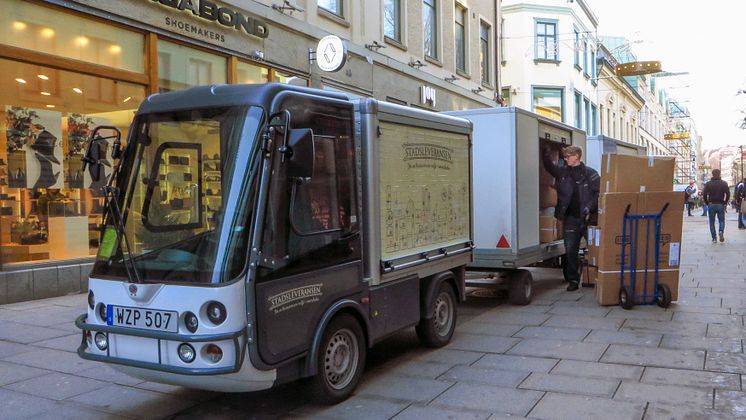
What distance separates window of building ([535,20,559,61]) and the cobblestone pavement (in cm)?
2851

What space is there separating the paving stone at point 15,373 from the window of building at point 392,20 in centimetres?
1356

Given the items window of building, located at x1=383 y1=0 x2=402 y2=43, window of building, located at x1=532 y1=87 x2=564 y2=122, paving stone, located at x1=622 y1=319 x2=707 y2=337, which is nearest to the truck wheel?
paving stone, located at x1=622 y1=319 x2=707 y2=337

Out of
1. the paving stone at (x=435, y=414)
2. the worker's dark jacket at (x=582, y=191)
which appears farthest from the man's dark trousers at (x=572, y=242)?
the paving stone at (x=435, y=414)

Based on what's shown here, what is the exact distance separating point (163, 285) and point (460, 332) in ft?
13.0

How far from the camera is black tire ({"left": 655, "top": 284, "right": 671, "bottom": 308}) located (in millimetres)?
8008

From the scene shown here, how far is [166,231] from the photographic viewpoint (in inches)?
169

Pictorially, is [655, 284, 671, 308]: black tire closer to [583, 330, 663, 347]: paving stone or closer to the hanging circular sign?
[583, 330, 663, 347]: paving stone

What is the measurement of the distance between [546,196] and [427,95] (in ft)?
31.1

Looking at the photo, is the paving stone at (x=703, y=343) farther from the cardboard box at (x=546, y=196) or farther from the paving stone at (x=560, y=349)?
the cardboard box at (x=546, y=196)

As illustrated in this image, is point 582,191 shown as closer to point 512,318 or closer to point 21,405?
point 512,318

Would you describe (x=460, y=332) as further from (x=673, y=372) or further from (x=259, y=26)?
(x=259, y=26)

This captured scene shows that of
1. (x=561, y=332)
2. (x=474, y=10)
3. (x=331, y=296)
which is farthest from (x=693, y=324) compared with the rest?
(x=474, y=10)

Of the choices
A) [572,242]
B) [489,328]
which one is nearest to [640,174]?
[572,242]

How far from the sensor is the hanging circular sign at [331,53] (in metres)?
11.9
